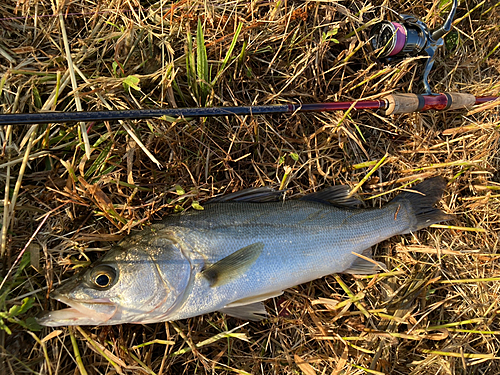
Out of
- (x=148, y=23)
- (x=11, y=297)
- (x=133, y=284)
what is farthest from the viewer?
(x=148, y=23)

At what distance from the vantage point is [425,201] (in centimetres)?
272

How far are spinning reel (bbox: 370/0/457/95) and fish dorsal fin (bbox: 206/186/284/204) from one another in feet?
5.35

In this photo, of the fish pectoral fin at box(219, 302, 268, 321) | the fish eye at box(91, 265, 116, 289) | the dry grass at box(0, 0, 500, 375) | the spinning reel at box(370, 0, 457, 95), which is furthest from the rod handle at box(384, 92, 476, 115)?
the fish eye at box(91, 265, 116, 289)

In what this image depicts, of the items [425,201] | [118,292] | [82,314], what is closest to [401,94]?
[425,201]

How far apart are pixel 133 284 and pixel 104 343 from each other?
0.69 m

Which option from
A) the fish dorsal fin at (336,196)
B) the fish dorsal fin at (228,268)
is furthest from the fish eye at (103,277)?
the fish dorsal fin at (336,196)

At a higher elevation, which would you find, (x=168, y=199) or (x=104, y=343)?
(x=168, y=199)

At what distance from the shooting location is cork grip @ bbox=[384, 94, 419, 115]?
98.3 inches

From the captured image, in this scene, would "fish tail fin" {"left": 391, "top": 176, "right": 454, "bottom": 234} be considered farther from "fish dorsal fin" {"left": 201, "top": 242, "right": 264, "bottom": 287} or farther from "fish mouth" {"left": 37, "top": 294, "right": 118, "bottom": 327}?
"fish mouth" {"left": 37, "top": 294, "right": 118, "bottom": 327}

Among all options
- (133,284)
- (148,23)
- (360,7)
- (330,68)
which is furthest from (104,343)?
(360,7)

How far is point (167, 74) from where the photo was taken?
238 cm

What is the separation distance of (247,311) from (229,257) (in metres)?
0.51

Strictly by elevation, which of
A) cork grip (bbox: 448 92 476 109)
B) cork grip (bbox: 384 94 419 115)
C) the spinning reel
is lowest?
cork grip (bbox: 448 92 476 109)

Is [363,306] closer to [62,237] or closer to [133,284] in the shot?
[133,284]
